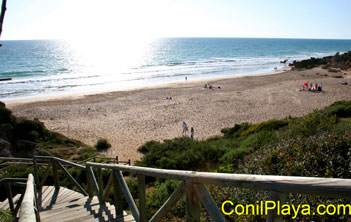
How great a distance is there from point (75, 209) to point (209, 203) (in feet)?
10.2

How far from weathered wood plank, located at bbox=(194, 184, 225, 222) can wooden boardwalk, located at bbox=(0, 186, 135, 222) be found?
1948 mm

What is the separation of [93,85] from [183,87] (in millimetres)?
A: 14475

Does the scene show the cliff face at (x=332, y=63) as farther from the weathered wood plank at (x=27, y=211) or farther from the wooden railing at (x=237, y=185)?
the weathered wood plank at (x=27, y=211)

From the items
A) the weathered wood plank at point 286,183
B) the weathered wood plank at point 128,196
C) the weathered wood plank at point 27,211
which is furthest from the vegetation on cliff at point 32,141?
the weathered wood plank at point 286,183

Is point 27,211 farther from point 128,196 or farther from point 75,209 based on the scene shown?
point 75,209

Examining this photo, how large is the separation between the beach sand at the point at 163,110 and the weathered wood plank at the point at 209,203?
12094 millimetres

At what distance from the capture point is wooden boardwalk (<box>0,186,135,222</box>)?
151 inches

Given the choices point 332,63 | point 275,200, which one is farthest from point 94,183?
point 332,63

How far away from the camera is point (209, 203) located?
198 centimetres

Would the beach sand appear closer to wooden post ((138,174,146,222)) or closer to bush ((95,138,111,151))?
bush ((95,138,111,151))

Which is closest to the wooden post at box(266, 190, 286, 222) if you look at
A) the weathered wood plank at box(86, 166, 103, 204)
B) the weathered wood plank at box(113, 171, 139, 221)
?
the weathered wood plank at box(113, 171, 139, 221)

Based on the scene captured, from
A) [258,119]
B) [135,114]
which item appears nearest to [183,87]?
[135,114]

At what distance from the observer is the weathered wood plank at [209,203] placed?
1894mm

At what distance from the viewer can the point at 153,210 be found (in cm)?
549
